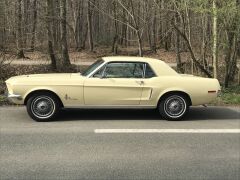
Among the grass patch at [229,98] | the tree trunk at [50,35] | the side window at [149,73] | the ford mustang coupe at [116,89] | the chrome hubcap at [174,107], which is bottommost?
the grass patch at [229,98]

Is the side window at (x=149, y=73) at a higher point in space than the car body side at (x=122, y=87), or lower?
higher

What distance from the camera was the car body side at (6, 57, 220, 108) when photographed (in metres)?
9.30

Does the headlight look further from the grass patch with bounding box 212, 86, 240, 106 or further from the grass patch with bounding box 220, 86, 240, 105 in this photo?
the grass patch with bounding box 220, 86, 240, 105

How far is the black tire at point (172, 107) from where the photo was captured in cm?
962

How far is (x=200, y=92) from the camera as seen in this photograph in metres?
9.63

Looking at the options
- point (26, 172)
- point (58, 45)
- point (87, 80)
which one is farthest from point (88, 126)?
point (58, 45)

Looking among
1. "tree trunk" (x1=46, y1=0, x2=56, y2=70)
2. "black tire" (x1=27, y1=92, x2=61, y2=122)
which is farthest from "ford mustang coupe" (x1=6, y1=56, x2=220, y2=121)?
"tree trunk" (x1=46, y1=0, x2=56, y2=70)

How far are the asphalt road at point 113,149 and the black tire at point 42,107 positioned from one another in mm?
187

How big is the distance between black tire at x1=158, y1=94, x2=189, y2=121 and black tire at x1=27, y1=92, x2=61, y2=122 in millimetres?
2236

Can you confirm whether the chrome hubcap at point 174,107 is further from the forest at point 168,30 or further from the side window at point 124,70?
the forest at point 168,30

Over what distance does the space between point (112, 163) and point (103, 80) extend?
10.9ft

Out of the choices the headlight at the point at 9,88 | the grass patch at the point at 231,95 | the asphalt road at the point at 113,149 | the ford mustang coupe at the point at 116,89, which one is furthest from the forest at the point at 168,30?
the headlight at the point at 9,88

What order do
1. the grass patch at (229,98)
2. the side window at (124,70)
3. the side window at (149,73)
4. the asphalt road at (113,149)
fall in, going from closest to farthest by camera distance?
the asphalt road at (113,149) < the side window at (124,70) < the side window at (149,73) < the grass patch at (229,98)

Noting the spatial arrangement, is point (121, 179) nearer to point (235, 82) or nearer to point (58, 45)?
point (235, 82)
